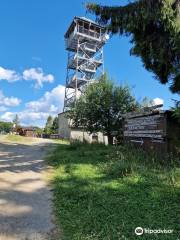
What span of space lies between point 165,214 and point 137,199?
1018 mm

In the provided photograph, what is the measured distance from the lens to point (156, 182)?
8.06 meters

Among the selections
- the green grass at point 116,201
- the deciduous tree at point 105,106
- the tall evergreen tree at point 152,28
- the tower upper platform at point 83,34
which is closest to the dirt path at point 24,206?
the green grass at point 116,201

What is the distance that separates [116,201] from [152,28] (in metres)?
7.85

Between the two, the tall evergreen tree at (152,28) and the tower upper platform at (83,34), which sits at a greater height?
the tower upper platform at (83,34)

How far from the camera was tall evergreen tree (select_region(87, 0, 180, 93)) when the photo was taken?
1071 cm

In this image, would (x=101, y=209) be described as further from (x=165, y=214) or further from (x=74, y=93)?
(x=74, y=93)

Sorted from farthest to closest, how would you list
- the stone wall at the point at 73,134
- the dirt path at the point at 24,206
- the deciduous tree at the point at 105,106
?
the stone wall at the point at 73,134, the deciduous tree at the point at 105,106, the dirt path at the point at 24,206

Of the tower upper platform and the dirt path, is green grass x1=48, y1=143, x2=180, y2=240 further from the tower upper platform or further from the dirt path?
the tower upper platform

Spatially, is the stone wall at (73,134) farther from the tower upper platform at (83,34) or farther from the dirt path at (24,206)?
the dirt path at (24,206)

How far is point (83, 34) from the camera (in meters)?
44.8

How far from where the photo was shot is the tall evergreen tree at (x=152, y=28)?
35.1ft

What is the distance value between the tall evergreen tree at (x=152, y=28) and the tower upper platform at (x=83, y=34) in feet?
111

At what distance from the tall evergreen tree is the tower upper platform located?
111ft

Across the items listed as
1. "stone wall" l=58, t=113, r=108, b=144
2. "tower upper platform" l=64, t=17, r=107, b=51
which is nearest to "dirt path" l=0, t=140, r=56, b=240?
"stone wall" l=58, t=113, r=108, b=144
